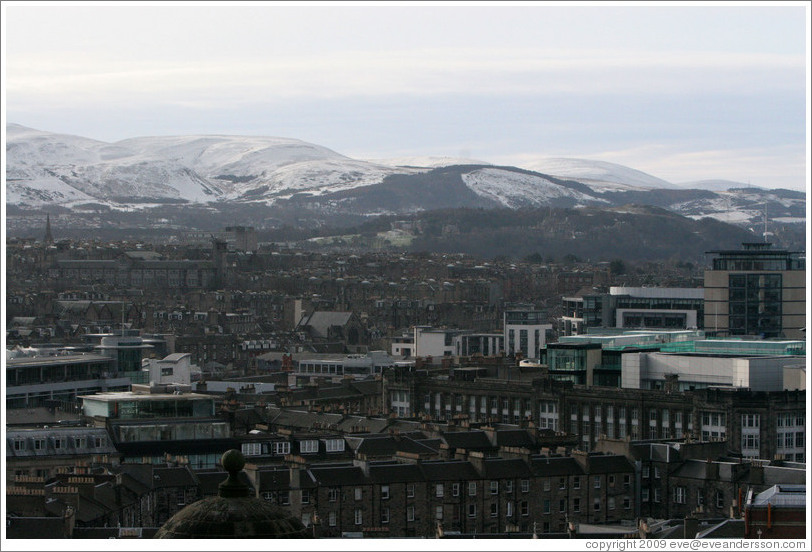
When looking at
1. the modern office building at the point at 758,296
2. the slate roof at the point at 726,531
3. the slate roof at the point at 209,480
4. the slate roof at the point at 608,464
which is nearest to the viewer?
the slate roof at the point at 726,531

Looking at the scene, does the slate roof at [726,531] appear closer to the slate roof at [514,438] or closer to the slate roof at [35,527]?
the slate roof at [35,527]

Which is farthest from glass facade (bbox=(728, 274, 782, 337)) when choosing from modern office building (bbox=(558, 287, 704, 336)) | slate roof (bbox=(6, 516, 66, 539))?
slate roof (bbox=(6, 516, 66, 539))

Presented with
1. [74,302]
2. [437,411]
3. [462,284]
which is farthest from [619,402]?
[462,284]

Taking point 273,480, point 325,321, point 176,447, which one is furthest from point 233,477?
point 325,321

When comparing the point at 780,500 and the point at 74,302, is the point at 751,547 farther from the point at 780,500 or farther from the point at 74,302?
the point at 74,302

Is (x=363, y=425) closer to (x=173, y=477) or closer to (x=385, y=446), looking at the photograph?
(x=385, y=446)

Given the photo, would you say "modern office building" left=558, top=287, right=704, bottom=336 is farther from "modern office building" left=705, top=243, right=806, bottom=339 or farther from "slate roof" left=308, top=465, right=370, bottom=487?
"slate roof" left=308, top=465, right=370, bottom=487

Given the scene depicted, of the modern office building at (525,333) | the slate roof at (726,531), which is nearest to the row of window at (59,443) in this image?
the slate roof at (726,531)

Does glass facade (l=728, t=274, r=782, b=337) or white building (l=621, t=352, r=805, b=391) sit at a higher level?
glass facade (l=728, t=274, r=782, b=337)

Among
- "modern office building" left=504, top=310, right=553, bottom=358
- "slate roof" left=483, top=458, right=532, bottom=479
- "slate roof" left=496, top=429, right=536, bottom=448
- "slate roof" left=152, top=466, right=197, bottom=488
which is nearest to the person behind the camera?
"slate roof" left=152, top=466, right=197, bottom=488
